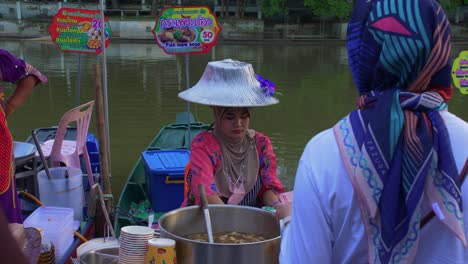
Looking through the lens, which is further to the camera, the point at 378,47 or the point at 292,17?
the point at 292,17

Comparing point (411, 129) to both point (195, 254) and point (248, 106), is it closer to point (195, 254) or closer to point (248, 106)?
point (195, 254)

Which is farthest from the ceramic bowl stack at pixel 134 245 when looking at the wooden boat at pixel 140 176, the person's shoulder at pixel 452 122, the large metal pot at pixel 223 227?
the wooden boat at pixel 140 176

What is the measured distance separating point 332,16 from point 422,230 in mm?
29520

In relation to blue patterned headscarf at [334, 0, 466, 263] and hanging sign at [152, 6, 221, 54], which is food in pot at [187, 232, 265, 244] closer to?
blue patterned headscarf at [334, 0, 466, 263]

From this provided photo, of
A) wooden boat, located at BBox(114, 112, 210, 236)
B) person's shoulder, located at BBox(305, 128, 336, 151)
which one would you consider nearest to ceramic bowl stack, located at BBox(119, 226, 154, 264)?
person's shoulder, located at BBox(305, 128, 336, 151)

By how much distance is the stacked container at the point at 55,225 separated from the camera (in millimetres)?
2742

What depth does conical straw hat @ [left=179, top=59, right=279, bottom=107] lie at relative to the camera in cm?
261

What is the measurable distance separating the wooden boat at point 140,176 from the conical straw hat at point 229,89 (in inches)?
39.4

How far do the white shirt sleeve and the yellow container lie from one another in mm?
652

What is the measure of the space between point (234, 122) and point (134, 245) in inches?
38.4

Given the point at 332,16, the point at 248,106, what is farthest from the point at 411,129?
the point at 332,16

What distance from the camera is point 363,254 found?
1.18 meters

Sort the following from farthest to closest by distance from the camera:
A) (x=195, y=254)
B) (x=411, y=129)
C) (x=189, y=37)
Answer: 1. (x=189, y=37)
2. (x=195, y=254)
3. (x=411, y=129)

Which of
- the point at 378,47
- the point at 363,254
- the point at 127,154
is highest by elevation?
the point at 378,47
